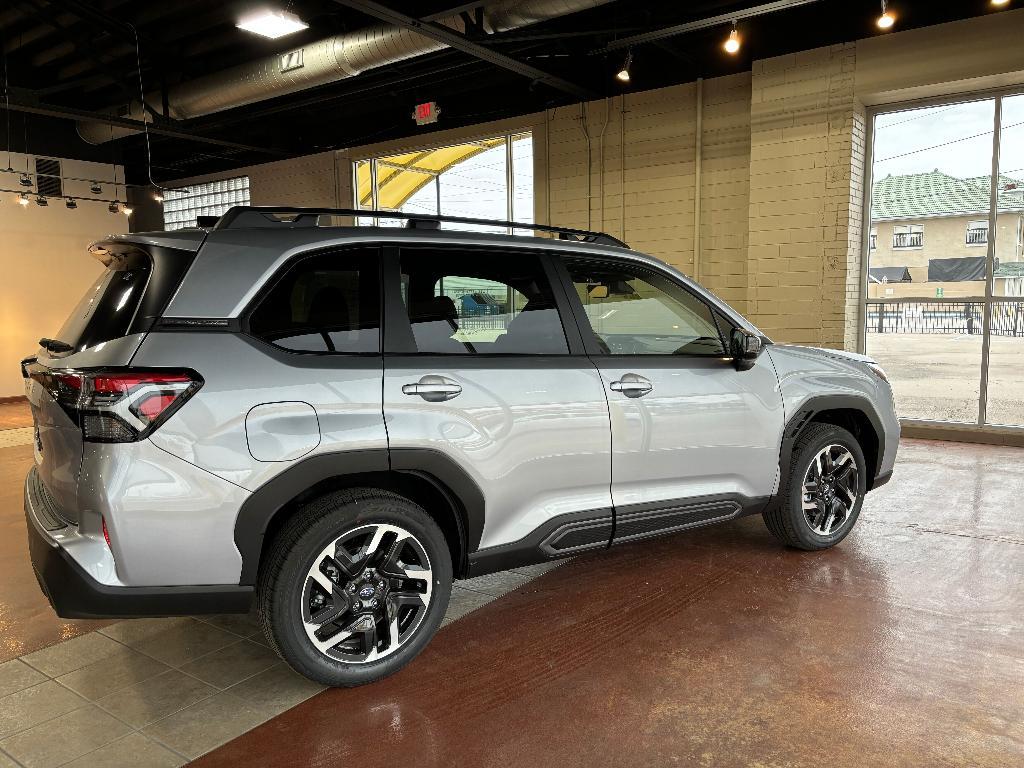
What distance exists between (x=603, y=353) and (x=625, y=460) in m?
Answer: 0.45

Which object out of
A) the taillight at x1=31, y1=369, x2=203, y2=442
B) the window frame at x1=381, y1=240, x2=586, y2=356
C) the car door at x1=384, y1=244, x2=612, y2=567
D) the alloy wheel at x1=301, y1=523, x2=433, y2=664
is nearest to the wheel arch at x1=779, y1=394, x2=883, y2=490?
the car door at x1=384, y1=244, x2=612, y2=567

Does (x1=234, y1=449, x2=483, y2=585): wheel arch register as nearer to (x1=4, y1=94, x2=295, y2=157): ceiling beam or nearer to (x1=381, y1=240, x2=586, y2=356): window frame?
(x1=381, y1=240, x2=586, y2=356): window frame

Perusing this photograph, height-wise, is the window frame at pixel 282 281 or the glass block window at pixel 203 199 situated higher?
the glass block window at pixel 203 199

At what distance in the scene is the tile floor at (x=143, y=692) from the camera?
2.26 metres

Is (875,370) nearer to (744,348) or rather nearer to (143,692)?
(744,348)

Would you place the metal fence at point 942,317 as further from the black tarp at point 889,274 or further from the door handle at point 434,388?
the door handle at point 434,388

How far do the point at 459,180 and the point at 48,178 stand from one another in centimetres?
665

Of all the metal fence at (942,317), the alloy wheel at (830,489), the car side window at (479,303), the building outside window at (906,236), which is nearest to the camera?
the car side window at (479,303)

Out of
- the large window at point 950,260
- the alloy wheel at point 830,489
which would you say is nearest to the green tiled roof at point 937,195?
the large window at point 950,260

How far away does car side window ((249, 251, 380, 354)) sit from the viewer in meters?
2.38

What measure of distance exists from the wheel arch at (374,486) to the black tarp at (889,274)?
6.67 meters

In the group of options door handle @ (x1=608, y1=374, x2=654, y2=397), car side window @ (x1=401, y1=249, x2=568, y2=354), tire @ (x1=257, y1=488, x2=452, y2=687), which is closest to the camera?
tire @ (x1=257, y1=488, x2=452, y2=687)

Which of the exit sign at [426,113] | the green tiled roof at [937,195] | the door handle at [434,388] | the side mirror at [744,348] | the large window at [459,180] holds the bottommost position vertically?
the door handle at [434,388]

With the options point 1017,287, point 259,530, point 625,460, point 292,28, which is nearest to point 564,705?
point 625,460
